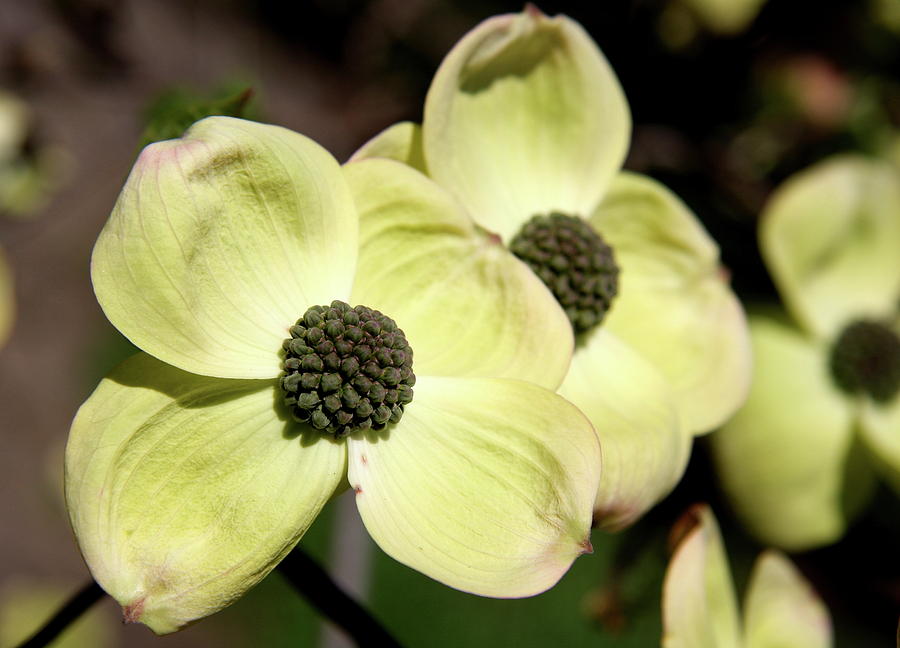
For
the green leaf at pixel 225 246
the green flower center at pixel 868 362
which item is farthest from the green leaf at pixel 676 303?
the green flower center at pixel 868 362

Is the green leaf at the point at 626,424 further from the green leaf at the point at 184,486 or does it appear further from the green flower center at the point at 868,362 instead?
the green flower center at the point at 868,362

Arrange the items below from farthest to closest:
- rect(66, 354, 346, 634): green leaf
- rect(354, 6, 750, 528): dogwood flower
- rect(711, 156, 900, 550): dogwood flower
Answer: rect(711, 156, 900, 550): dogwood flower, rect(354, 6, 750, 528): dogwood flower, rect(66, 354, 346, 634): green leaf

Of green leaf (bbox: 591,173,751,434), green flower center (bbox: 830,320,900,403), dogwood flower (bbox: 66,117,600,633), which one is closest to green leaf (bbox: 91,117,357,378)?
dogwood flower (bbox: 66,117,600,633)

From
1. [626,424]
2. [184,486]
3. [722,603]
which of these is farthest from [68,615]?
[722,603]

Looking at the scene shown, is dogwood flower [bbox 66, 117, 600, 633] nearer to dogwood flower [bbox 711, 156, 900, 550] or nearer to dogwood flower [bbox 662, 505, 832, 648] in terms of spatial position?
dogwood flower [bbox 662, 505, 832, 648]

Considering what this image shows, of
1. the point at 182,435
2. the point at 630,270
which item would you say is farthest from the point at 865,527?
the point at 182,435

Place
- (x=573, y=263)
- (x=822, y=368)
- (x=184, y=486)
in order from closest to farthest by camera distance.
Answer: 1. (x=184, y=486)
2. (x=573, y=263)
3. (x=822, y=368)

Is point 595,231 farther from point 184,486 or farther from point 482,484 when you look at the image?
point 184,486
